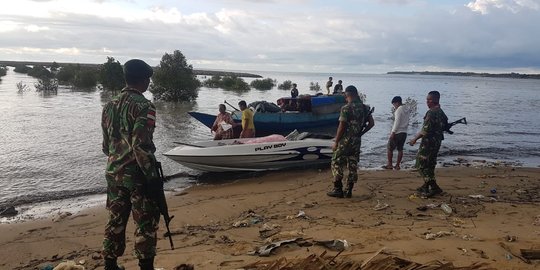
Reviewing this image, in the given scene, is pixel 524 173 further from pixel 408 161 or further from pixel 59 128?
pixel 59 128

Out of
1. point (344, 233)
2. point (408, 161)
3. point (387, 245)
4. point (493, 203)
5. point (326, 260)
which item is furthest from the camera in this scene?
point (408, 161)

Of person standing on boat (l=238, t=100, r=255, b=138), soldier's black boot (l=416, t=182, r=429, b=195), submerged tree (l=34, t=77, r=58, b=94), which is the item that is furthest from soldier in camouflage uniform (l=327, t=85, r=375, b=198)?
submerged tree (l=34, t=77, r=58, b=94)

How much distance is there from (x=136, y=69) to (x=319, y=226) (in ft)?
11.3

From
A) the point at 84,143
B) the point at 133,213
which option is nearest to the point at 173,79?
the point at 84,143

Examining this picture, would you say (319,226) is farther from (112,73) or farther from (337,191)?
(112,73)

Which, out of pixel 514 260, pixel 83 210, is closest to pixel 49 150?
pixel 83 210

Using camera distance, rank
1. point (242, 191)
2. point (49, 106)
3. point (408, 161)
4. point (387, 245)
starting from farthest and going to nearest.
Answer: point (49, 106)
point (408, 161)
point (242, 191)
point (387, 245)

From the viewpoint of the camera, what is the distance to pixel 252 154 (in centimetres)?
1062

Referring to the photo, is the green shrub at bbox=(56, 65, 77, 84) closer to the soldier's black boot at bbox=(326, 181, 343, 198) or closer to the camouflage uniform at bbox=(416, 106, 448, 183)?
the soldier's black boot at bbox=(326, 181, 343, 198)

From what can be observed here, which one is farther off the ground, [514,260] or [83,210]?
[514,260]

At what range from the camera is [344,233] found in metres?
5.53

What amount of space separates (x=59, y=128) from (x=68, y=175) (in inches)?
354

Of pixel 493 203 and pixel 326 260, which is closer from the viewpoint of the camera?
pixel 326 260

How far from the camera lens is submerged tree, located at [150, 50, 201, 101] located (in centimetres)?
3212
